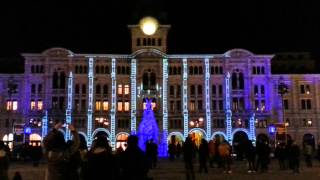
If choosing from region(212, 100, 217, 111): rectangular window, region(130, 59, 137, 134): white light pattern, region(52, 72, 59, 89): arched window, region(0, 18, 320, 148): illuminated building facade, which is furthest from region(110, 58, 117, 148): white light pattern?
region(212, 100, 217, 111): rectangular window

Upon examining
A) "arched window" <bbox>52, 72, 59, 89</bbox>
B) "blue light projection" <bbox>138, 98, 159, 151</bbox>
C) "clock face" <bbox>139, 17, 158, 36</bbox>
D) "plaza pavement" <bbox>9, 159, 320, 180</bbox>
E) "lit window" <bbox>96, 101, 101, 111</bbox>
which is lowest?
"plaza pavement" <bbox>9, 159, 320, 180</bbox>

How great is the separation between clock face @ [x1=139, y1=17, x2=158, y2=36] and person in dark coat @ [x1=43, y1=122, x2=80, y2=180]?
6992 centimetres

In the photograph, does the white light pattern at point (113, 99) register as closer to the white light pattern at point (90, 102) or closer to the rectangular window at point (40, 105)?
the white light pattern at point (90, 102)

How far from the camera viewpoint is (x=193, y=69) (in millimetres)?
78000

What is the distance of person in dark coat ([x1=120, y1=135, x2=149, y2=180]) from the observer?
31.4 ft

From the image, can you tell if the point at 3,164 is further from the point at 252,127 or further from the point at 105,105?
the point at 252,127

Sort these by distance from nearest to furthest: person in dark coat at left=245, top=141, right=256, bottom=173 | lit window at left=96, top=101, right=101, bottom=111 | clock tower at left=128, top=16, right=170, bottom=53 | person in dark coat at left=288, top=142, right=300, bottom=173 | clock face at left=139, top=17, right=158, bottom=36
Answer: person in dark coat at left=245, top=141, right=256, bottom=173 → person in dark coat at left=288, top=142, right=300, bottom=173 → lit window at left=96, top=101, right=101, bottom=111 → clock tower at left=128, top=16, right=170, bottom=53 → clock face at left=139, top=17, right=158, bottom=36

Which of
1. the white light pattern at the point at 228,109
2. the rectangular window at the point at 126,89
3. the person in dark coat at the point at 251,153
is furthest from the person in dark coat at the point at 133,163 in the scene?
the rectangular window at the point at 126,89

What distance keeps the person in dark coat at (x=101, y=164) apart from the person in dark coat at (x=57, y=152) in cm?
55

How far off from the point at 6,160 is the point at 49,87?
64.8 m

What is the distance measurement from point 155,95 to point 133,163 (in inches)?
2627

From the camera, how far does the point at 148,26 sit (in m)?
79.3

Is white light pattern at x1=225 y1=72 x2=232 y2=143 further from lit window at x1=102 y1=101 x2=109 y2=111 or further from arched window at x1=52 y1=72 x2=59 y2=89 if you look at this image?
arched window at x1=52 y1=72 x2=59 y2=89

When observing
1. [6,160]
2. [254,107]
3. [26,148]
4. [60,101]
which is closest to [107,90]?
[60,101]
